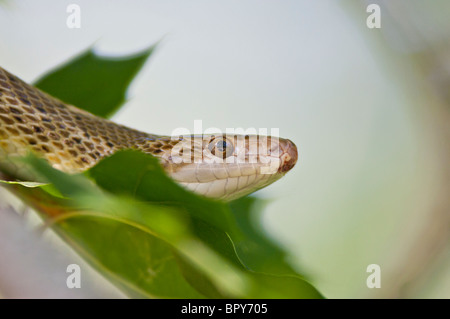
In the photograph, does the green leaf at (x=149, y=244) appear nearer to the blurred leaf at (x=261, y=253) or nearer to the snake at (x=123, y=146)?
the blurred leaf at (x=261, y=253)

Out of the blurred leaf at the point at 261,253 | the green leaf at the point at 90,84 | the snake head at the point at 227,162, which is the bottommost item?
the blurred leaf at the point at 261,253

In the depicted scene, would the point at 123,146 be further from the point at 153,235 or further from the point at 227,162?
the point at 153,235

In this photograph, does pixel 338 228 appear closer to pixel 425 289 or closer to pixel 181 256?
pixel 425 289

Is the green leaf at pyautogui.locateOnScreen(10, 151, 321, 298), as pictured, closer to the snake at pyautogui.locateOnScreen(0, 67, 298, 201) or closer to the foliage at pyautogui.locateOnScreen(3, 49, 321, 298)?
the foliage at pyautogui.locateOnScreen(3, 49, 321, 298)

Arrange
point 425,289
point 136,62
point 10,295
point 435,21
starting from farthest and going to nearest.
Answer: point 435,21 → point 425,289 → point 136,62 → point 10,295

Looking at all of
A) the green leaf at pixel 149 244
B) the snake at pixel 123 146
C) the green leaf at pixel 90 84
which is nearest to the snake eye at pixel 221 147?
the snake at pixel 123 146

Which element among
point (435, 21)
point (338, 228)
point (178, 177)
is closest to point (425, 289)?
point (338, 228)

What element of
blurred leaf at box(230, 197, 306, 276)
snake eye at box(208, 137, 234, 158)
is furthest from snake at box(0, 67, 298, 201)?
blurred leaf at box(230, 197, 306, 276)
